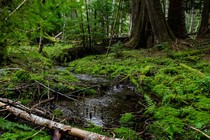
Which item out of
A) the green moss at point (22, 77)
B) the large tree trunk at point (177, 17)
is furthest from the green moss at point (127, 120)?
the large tree trunk at point (177, 17)

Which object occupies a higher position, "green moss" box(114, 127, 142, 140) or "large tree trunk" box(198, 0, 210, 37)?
"large tree trunk" box(198, 0, 210, 37)

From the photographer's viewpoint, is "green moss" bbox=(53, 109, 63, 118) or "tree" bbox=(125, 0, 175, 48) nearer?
"green moss" bbox=(53, 109, 63, 118)

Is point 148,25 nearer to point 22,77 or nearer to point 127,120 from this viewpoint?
point 22,77

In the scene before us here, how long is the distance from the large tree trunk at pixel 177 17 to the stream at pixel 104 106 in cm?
791

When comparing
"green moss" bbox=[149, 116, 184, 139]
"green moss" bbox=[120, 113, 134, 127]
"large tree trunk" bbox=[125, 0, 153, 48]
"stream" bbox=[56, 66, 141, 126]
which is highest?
"large tree trunk" bbox=[125, 0, 153, 48]

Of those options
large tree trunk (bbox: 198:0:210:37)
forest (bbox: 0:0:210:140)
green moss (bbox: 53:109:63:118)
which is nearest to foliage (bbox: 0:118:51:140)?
forest (bbox: 0:0:210:140)

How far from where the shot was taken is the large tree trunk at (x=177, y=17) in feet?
42.5

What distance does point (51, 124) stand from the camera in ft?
11.0

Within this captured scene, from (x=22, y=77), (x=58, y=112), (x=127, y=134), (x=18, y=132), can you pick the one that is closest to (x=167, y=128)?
(x=127, y=134)

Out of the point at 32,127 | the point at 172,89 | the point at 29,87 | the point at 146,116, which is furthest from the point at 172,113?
the point at 29,87

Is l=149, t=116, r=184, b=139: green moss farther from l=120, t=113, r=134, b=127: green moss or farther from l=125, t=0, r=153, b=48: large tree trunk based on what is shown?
l=125, t=0, r=153, b=48: large tree trunk

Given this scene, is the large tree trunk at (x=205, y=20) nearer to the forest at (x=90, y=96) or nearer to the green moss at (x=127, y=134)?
the forest at (x=90, y=96)

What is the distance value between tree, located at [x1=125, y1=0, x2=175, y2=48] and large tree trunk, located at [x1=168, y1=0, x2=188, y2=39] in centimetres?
120

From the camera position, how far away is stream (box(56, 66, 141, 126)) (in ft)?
14.3
